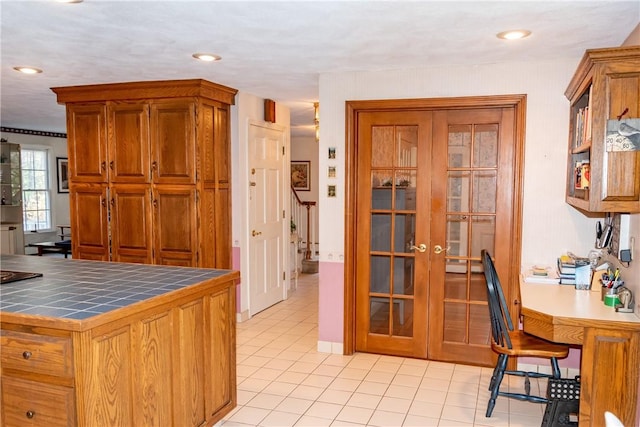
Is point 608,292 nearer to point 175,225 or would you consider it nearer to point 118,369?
point 118,369

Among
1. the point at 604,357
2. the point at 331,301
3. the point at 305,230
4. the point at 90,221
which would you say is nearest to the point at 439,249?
the point at 331,301

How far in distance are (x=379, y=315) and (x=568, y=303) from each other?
171cm

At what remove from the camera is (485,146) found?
12.7 feet

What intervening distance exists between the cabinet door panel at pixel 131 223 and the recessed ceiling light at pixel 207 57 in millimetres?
1582

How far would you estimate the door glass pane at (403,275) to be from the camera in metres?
4.10

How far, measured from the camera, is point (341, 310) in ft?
13.9

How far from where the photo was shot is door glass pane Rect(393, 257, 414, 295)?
13.4ft

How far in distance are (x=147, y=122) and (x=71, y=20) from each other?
6.18 feet

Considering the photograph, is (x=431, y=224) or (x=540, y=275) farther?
(x=431, y=224)

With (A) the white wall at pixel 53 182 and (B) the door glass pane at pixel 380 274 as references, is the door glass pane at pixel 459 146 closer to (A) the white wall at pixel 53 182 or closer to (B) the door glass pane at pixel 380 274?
(B) the door glass pane at pixel 380 274

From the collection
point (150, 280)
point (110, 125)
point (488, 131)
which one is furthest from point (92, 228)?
point (488, 131)

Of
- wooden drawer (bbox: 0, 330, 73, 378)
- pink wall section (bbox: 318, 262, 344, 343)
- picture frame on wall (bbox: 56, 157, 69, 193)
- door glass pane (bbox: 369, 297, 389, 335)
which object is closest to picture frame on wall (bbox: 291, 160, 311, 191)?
picture frame on wall (bbox: 56, 157, 69, 193)

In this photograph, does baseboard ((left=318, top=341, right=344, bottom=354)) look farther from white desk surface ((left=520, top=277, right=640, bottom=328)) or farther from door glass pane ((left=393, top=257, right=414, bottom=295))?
white desk surface ((left=520, top=277, right=640, bottom=328))

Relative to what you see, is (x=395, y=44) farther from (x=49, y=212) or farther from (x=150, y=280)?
(x=49, y=212)
